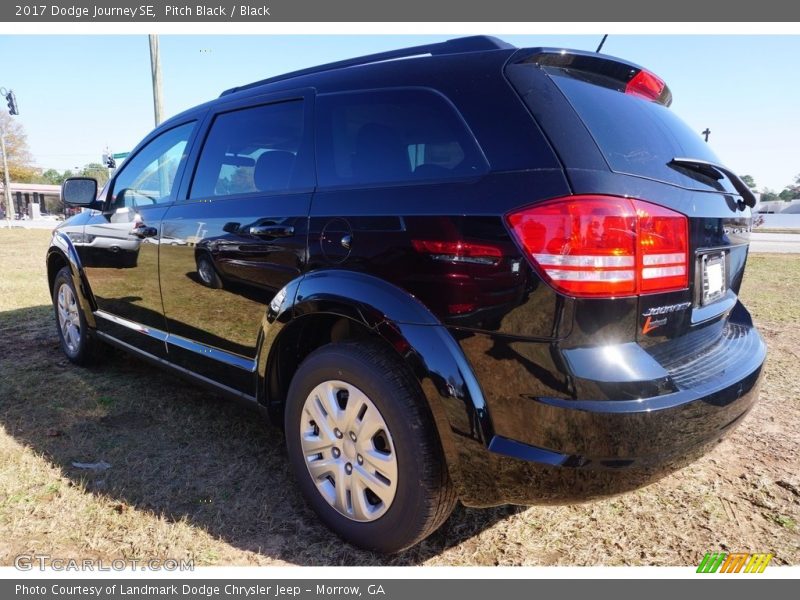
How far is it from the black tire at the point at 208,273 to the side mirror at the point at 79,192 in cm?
183

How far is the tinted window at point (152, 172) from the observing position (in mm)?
3208

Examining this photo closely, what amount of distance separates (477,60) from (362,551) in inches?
75.6

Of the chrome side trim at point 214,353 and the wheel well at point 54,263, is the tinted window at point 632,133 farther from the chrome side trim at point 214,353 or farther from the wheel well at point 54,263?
the wheel well at point 54,263

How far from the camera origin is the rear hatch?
4.98 ft

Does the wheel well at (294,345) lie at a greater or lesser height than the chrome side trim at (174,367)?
greater

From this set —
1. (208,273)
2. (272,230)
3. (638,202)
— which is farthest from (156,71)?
(638,202)

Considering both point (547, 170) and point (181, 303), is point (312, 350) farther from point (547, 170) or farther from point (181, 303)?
point (547, 170)

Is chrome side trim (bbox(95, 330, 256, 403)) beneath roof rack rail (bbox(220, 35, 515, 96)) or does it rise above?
beneath

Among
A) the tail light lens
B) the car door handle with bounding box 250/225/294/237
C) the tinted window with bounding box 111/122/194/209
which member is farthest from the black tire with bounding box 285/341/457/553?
the tinted window with bounding box 111/122/194/209

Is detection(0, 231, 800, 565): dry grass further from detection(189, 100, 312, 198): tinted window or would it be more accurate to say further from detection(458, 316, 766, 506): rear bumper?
detection(189, 100, 312, 198): tinted window

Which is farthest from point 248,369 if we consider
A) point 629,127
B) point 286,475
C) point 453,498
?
point 629,127

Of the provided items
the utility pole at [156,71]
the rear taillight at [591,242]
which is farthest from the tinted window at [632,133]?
the utility pole at [156,71]

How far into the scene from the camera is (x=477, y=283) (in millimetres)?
1618

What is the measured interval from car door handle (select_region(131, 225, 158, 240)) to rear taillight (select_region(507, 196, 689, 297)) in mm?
2375
